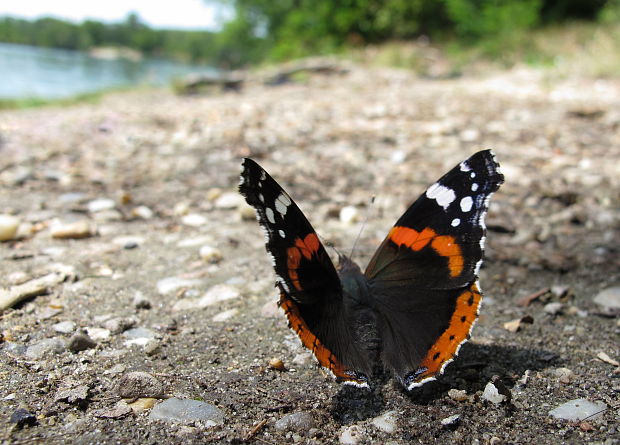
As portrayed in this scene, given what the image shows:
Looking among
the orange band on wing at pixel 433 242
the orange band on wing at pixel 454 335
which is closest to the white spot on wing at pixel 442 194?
the orange band on wing at pixel 433 242

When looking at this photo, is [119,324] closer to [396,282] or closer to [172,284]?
[172,284]

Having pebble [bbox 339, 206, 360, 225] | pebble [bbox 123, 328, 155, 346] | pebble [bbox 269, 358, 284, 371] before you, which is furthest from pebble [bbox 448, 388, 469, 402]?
pebble [bbox 339, 206, 360, 225]

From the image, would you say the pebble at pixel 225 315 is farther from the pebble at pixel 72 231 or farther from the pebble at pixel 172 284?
the pebble at pixel 72 231

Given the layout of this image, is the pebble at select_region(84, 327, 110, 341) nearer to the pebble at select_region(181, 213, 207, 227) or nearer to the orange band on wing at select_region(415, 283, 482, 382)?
the orange band on wing at select_region(415, 283, 482, 382)

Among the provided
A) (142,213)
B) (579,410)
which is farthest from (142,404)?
(142,213)

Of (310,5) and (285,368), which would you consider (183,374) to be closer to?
(285,368)
